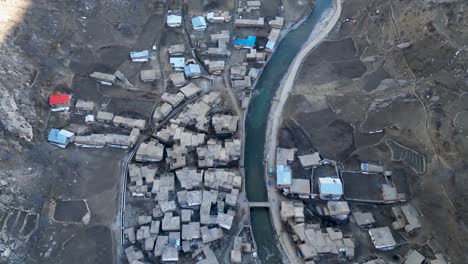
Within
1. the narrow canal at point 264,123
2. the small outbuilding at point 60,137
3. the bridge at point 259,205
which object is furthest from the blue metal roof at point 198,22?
the bridge at point 259,205

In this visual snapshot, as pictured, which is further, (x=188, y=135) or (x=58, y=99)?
(x=58, y=99)

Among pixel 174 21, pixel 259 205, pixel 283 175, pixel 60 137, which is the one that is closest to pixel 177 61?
pixel 174 21

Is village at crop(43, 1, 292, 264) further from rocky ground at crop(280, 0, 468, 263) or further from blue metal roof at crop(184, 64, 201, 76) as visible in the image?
rocky ground at crop(280, 0, 468, 263)

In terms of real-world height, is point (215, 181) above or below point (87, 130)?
below

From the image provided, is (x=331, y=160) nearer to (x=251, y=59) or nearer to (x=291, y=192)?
(x=291, y=192)

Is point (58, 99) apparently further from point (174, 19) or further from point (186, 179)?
point (174, 19)

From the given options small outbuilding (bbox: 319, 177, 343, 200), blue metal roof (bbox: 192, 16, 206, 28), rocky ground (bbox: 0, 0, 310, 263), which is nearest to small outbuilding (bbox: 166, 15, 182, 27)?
rocky ground (bbox: 0, 0, 310, 263)

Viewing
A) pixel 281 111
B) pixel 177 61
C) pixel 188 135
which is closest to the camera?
pixel 188 135

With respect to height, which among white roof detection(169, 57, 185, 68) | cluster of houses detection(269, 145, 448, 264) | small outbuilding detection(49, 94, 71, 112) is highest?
white roof detection(169, 57, 185, 68)
